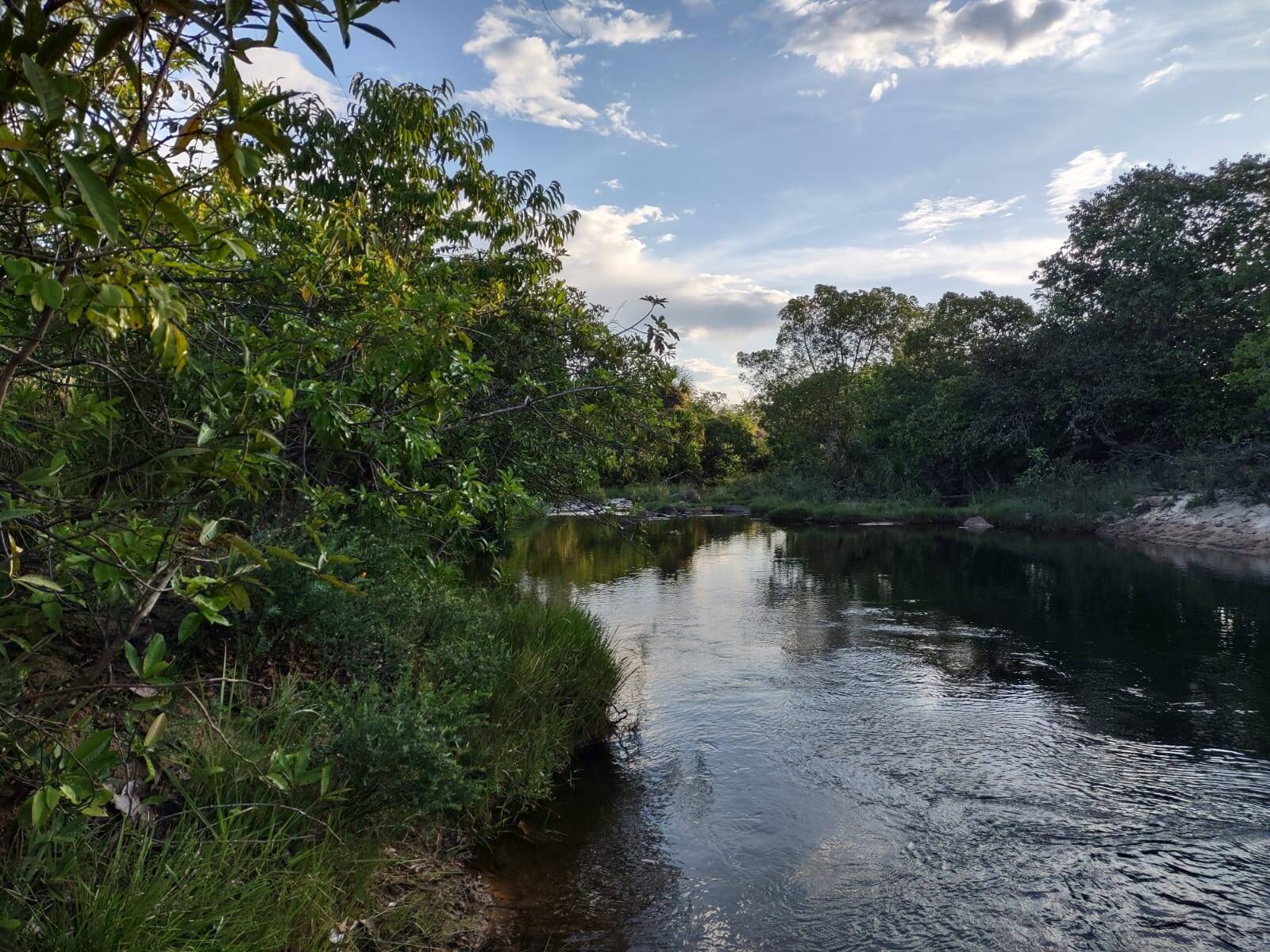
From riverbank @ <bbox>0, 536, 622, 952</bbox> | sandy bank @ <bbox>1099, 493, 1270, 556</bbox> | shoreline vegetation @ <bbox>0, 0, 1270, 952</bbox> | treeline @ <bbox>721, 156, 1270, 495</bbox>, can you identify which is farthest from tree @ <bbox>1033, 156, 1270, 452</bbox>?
riverbank @ <bbox>0, 536, 622, 952</bbox>

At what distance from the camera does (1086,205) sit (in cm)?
2753

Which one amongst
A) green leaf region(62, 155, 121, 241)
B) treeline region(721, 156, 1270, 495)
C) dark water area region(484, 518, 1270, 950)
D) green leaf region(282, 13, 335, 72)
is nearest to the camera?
green leaf region(62, 155, 121, 241)

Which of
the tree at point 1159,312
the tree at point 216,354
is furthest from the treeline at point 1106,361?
the tree at point 216,354

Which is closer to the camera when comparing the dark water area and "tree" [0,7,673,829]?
"tree" [0,7,673,829]

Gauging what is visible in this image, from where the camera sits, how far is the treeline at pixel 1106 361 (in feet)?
77.8

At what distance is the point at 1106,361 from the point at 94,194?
29369mm

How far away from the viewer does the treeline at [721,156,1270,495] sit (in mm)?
23719

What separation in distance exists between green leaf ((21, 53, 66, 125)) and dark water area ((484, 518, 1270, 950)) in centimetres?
391

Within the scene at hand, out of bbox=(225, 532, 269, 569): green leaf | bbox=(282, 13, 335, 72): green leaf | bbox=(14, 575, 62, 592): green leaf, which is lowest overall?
bbox=(14, 575, 62, 592): green leaf

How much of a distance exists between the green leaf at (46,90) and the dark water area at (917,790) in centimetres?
391

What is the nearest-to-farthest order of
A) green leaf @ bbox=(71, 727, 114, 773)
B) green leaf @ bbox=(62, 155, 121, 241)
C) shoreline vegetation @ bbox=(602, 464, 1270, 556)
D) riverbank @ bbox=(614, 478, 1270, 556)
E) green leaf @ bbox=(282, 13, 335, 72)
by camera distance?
1. green leaf @ bbox=(62, 155, 121, 241)
2. green leaf @ bbox=(282, 13, 335, 72)
3. green leaf @ bbox=(71, 727, 114, 773)
4. riverbank @ bbox=(614, 478, 1270, 556)
5. shoreline vegetation @ bbox=(602, 464, 1270, 556)

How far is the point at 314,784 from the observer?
12.4ft

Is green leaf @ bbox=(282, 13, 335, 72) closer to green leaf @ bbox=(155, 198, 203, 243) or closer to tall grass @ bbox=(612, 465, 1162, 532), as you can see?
green leaf @ bbox=(155, 198, 203, 243)

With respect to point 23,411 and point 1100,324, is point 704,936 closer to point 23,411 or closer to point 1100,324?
point 23,411
